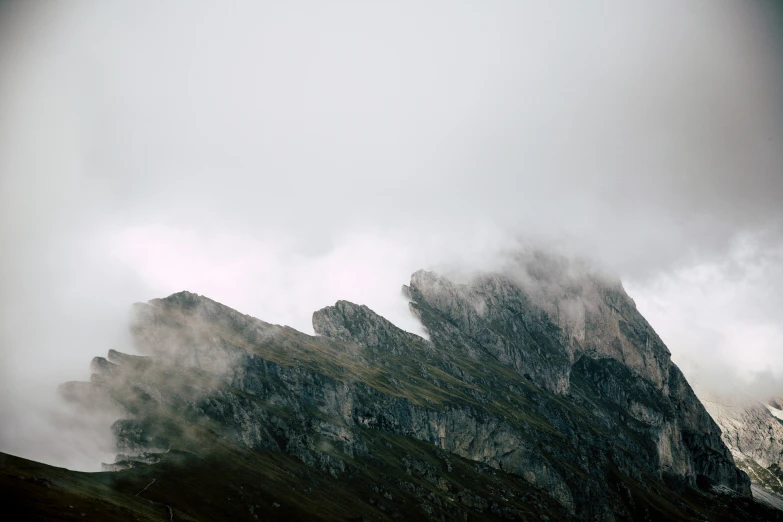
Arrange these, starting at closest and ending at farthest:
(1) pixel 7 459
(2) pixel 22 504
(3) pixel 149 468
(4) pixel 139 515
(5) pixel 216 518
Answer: (2) pixel 22 504, (4) pixel 139 515, (1) pixel 7 459, (5) pixel 216 518, (3) pixel 149 468

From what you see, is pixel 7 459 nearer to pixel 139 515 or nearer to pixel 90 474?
pixel 90 474

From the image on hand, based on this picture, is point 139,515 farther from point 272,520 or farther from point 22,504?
point 272,520

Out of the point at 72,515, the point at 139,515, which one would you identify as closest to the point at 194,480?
the point at 139,515

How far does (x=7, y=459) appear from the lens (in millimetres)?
166000

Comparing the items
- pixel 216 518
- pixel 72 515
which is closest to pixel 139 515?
pixel 72 515

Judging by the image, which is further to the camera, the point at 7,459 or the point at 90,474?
the point at 90,474

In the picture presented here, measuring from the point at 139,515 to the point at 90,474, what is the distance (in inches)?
1661

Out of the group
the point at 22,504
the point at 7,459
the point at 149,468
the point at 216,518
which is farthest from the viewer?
the point at 149,468

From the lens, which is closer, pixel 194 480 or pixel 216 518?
pixel 216 518

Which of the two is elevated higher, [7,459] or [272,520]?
[7,459]

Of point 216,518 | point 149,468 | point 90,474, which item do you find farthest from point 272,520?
point 90,474

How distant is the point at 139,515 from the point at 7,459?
46789 millimetres

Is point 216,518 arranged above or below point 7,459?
below

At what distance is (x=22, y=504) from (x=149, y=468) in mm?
62311
